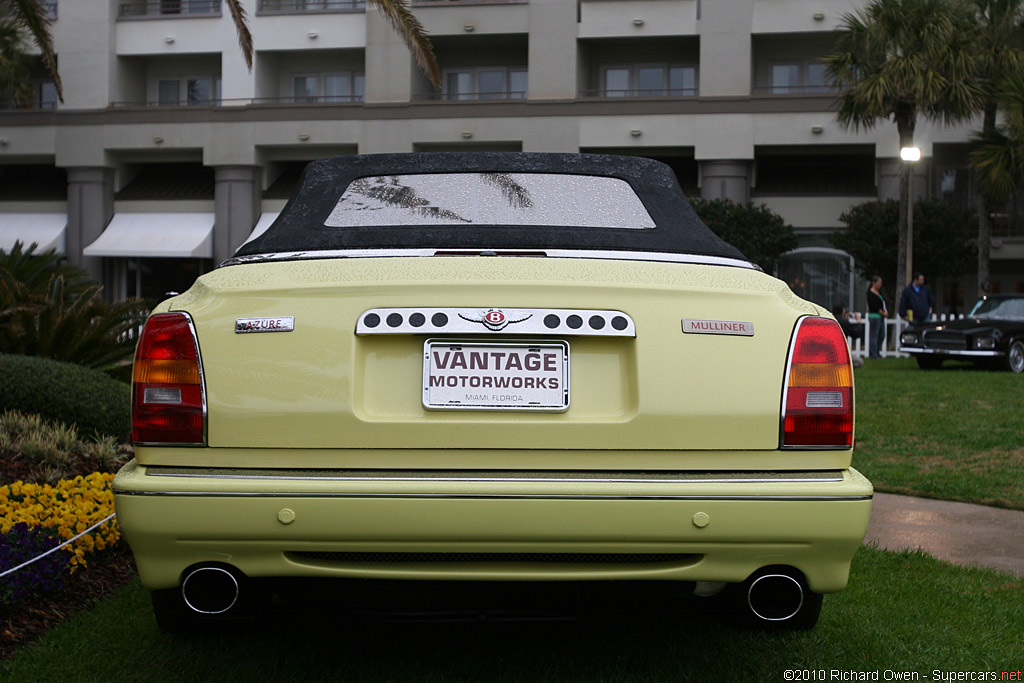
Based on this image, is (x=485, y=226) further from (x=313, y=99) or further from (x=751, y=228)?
(x=313, y=99)

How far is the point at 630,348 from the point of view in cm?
286

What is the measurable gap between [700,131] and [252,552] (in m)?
32.6

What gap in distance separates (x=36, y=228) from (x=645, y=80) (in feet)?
72.1

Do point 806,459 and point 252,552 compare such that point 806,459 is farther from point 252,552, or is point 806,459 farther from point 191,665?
point 191,665

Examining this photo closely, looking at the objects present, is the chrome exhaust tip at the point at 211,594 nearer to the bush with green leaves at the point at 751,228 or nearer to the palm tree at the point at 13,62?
the bush with green leaves at the point at 751,228

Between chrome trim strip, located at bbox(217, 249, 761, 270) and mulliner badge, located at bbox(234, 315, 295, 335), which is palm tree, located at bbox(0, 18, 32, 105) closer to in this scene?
chrome trim strip, located at bbox(217, 249, 761, 270)

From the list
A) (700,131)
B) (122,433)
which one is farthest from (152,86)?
(122,433)

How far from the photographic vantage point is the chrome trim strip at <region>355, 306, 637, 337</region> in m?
2.82

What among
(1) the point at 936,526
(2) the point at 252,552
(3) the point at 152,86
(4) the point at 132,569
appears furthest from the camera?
(3) the point at 152,86

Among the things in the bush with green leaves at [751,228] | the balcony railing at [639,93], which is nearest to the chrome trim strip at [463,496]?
the bush with green leaves at [751,228]

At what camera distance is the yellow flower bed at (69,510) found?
442 centimetres

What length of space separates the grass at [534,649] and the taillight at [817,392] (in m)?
0.82

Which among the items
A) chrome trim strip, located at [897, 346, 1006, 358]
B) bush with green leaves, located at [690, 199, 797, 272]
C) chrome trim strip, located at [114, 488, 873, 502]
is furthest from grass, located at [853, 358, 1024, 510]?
bush with green leaves, located at [690, 199, 797, 272]

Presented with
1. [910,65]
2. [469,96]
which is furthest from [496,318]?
[469,96]
